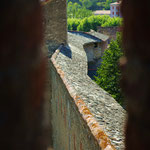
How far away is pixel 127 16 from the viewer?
143 cm

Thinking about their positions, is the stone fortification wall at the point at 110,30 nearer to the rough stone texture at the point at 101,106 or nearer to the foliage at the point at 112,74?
the foliage at the point at 112,74

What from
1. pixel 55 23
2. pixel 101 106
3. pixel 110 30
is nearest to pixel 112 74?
pixel 55 23

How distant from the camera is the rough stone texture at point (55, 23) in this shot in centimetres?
1462

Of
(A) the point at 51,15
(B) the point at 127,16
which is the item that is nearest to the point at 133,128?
(B) the point at 127,16

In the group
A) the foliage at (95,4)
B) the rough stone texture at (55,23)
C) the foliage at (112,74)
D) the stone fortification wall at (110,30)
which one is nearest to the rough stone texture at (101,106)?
the foliage at (112,74)

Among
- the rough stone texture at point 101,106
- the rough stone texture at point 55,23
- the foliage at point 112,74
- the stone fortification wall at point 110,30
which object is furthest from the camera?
the stone fortification wall at point 110,30

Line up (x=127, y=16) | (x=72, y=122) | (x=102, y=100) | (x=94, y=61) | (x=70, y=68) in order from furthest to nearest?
(x=94, y=61)
(x=70, y=68)
(x=102, y=100)
(x=72, y=122)
(x=127, y=16)

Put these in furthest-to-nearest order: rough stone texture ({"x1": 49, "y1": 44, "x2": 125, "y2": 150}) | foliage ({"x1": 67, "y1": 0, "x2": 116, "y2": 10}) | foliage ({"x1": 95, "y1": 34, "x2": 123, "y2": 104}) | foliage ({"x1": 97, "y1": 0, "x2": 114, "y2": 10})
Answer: foliage ({"x1": 67, "y1": 0, "x2": 116, "y2": 10})
foliage ({"x1": 97, "y1": 0, "x2": 114, "y2": 10})
foliage ({"x1": 95, "y1": 34, "x2": 123, "y2": 104})
rough stone texture ({"x1": 49, "y1": 44, "x2": 125, "y2": 150})

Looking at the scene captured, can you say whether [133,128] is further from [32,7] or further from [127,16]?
[32,7]

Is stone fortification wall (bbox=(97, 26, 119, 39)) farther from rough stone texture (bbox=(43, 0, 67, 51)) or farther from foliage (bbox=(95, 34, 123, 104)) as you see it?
rough stone texture (bbox=(43, 0, 67, 51))

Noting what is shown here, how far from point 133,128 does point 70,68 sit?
965cm

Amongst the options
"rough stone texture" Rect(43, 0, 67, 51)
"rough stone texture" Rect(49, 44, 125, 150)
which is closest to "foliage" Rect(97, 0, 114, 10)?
"rough stone texture" Rect(43, 0, 67, 51)

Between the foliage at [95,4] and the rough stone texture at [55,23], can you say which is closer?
the rough stone texture at [55,23]

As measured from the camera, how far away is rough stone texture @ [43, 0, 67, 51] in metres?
14.6
